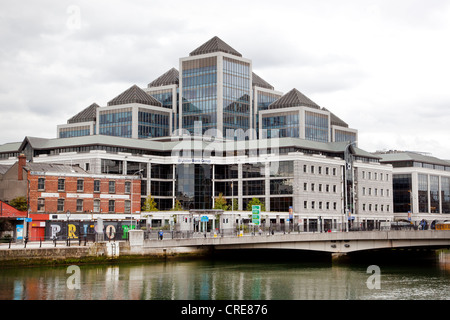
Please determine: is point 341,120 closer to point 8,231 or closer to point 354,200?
point 354,200

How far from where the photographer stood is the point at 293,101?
159000 millimetres

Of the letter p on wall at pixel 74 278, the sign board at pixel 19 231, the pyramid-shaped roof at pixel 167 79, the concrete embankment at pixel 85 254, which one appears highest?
the pyramid-shaped roof at pixel 167 79

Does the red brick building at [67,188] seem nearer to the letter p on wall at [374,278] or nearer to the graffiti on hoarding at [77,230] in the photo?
the graffiti on hoarding at [77,230]

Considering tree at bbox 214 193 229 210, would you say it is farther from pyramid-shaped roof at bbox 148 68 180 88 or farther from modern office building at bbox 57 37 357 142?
pyramid-shaped roof at bbox 148 68 180 88

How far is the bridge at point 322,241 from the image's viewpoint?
7056 cm

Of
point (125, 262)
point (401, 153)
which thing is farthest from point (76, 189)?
point (401, 153)

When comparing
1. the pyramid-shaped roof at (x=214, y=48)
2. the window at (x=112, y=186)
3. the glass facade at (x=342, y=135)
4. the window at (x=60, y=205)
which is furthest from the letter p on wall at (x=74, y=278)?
the glass facade at (x=342, y=135)

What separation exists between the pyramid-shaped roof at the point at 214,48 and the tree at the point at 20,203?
81401mm

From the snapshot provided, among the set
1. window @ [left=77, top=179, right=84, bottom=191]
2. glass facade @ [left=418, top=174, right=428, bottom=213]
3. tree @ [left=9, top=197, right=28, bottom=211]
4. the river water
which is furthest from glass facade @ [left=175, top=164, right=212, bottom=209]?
glass facade @ [left=418, top=174, right=428, bottom=213]

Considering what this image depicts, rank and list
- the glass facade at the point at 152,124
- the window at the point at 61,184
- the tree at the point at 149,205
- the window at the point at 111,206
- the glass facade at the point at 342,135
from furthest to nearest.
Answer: the glass facade at the point at 342,135, the glass facade at the point at 152,124, the tree at the point at 149,205, the window at the point at 111,206, the window at the point at 61,184

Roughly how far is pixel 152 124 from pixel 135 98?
24.0ft

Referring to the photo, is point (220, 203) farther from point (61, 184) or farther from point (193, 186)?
point (61, 184)

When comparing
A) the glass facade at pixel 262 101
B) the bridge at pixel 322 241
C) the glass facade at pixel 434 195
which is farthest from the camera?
the glass facade at pixel 262 101
